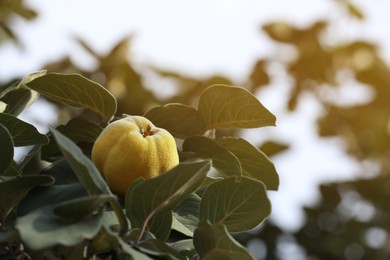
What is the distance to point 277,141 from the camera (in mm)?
2426

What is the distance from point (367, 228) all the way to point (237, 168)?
199 centimetres

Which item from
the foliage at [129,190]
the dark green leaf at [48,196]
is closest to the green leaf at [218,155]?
the foliage at [129,190]

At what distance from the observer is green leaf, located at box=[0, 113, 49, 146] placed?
820 mm

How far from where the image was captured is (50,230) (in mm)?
637

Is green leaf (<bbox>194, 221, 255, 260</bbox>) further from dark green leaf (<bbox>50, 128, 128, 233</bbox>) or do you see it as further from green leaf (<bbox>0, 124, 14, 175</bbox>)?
green leaf (<bbox>0, 124, 14, 175</bbox>)

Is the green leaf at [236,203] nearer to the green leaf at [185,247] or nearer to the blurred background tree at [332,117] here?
the green leaf at [185,247]

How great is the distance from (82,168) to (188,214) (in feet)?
0.61

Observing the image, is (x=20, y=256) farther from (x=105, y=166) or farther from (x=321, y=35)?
(x=321, y=35)

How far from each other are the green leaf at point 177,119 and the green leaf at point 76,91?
0.20 feet

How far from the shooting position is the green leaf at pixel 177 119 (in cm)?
93

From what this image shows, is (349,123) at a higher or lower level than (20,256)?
lower

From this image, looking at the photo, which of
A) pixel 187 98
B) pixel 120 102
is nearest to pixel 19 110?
pixel 120 102

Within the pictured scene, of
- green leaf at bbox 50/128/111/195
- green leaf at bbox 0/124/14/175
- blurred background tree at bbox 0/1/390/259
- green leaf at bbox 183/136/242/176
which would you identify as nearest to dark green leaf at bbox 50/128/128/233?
green leaf at bbox 50/128/111/195

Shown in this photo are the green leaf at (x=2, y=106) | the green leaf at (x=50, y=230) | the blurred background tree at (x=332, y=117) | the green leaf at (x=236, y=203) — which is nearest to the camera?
the green leaf at (x=50, y=230)
